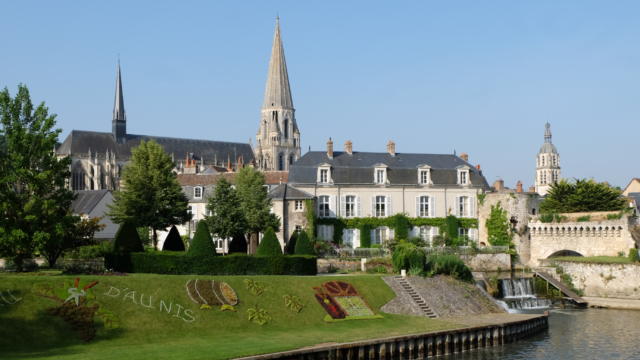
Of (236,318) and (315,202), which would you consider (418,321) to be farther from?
(315,202)

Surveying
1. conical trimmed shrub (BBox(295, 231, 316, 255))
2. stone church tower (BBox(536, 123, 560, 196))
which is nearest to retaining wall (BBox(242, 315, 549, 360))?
conical trimmed shrub (BBox(295, 231, 316, 255))

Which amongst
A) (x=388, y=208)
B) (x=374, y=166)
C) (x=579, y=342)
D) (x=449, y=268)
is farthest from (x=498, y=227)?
(x=579, y=342)

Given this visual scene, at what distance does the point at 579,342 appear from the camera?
125 feet

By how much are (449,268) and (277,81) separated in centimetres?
10475

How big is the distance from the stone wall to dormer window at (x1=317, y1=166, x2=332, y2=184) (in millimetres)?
21602

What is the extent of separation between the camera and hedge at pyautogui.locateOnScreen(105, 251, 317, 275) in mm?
40625

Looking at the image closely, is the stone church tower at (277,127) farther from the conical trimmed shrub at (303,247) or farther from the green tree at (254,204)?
the conical trimmed shrub at (303,247)

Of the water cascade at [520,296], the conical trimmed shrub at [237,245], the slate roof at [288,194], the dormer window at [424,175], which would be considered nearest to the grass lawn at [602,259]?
the water cascade at [520,296]

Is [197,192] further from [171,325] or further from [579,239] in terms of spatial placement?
[171,325]

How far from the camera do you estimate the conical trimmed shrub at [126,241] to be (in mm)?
41281

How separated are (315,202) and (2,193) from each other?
1365 inches

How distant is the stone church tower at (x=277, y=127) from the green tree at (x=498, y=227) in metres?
81.5

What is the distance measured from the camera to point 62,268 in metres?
42.1

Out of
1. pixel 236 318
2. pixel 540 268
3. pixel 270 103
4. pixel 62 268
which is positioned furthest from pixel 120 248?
pixel 270 103
